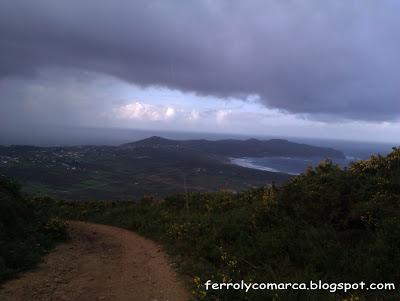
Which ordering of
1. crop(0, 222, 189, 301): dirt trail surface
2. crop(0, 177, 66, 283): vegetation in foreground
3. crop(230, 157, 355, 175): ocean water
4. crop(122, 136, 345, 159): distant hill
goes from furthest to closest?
crop(122, 136, 345, 159): distant hill
crop(230, 157, 355, 175): ocean water
crop(0, 177, 66, 283): vegetation in foreground
crop(0, 222, 189, 301): dirt trail surface

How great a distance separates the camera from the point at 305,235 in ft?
31.1

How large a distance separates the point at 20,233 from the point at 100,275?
11.3 ft

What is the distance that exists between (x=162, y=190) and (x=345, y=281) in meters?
44.5

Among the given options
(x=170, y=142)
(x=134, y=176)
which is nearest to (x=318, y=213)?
(x=134, y=176)

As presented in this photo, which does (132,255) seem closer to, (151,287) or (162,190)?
(151,287)

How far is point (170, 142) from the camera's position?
126250 mm

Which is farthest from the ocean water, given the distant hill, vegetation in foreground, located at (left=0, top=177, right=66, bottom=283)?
vegetation in foreground, located at (left=0, top=177, right=66, bottom=283)

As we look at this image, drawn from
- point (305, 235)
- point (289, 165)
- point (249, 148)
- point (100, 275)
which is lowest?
point (289, 165)

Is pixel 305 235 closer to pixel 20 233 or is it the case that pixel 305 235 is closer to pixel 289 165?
pixel 20 233

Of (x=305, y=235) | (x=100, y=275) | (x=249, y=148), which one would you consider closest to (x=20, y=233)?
(x=100, y=275)

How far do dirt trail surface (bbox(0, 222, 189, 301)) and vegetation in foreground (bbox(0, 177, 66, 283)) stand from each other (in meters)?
0.33

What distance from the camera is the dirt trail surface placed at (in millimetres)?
7578

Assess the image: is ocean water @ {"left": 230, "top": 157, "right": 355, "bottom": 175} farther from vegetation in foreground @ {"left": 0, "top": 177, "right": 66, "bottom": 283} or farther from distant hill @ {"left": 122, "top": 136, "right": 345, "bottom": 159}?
vegetation in foreground @ {"left": 0, "top": 177, "right": 66, "bottom": 283}

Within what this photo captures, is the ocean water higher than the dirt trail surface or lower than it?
lower
